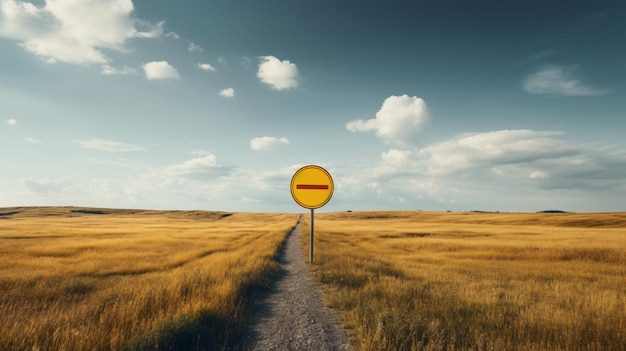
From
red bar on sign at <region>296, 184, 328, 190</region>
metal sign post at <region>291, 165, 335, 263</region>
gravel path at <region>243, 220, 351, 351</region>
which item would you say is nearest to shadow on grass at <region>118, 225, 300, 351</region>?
gravel path at <region>243, 220, 351, 351</region>

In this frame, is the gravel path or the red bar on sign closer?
the gravel path

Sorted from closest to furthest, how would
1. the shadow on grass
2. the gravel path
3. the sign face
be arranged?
the shadow on grass
the gravel path
the sign face

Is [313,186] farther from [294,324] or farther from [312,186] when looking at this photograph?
[294,324]

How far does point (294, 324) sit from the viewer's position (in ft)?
20.6

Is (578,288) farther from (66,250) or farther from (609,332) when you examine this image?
(66,250)

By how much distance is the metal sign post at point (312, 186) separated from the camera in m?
11.1

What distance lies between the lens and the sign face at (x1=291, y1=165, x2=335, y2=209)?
436 inches

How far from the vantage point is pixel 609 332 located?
6.16m

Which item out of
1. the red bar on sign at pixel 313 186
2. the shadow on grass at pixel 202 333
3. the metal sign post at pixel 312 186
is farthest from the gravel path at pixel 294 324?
the red bar on sign at pixel 313 186

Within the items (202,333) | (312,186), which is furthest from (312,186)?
(202,333)

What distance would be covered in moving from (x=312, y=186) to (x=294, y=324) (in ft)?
18.1

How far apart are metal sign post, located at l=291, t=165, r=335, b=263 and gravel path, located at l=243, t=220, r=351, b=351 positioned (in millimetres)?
2961

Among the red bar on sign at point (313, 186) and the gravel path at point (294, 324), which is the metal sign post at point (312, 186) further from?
the gravel path at point (294, 324)

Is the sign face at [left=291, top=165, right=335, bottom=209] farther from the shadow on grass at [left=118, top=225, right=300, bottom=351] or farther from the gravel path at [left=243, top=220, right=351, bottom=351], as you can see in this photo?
the shadow on grass at [left=118, top=225, right=300, bottom=351]
